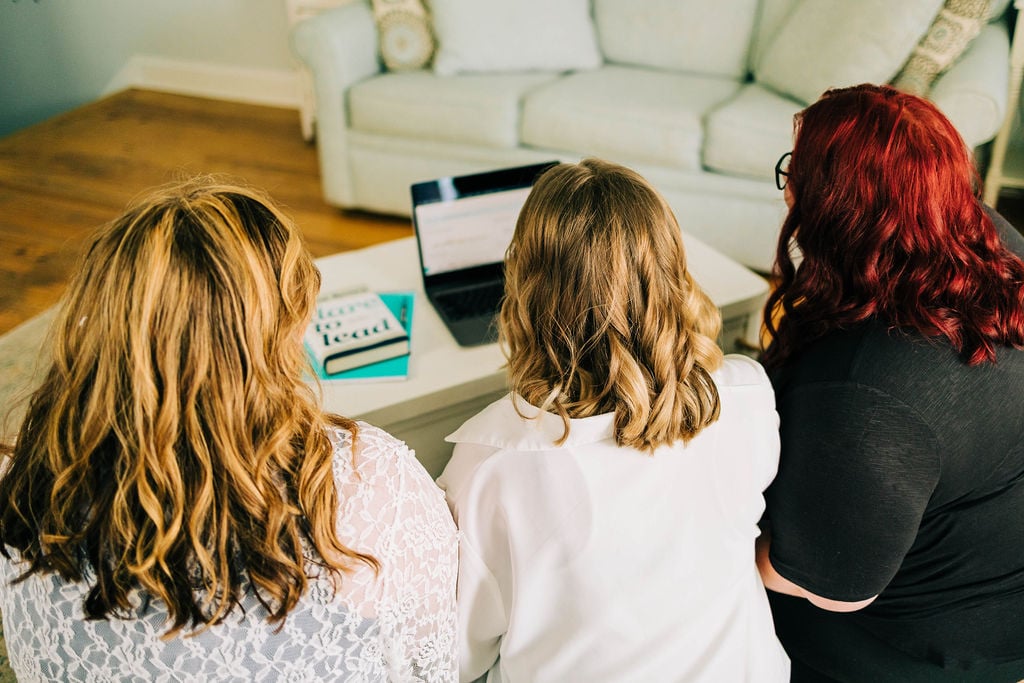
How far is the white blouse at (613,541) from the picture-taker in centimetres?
98

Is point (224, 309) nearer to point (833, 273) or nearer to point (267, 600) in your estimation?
point (267, 600)

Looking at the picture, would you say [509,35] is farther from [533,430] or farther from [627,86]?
[533,430]

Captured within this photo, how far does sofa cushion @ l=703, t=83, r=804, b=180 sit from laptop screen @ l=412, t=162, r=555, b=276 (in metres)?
1.06

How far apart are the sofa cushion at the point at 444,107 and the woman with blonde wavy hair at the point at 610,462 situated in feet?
6.09

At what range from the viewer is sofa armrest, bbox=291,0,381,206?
9.47 ft

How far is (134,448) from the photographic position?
0.74 meters

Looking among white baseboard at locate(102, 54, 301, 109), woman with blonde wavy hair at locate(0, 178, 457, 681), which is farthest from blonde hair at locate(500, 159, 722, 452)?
white baseboard at locate(102, 54, 301, 109)

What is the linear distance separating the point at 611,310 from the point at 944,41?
2040mm

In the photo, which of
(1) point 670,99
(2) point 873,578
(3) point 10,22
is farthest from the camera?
(1) point 670,99

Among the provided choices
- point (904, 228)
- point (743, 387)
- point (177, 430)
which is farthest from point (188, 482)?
point (904, 228)

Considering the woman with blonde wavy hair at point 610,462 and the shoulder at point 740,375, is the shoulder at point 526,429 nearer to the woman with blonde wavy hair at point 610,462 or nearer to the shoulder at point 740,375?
the woman with blonde wavy hair at point 610,462

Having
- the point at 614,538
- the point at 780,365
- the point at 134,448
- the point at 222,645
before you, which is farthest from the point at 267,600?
the point at 780,365

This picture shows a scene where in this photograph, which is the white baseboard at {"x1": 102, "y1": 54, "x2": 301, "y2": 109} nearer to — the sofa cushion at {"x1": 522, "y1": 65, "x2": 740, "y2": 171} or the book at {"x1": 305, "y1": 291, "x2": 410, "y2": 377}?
the sofa cushion at {"x1": 522, "y1": 65, "x2": 740, "y2": 171}

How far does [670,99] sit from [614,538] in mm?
2098
